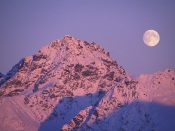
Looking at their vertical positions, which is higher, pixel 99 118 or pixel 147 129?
pixel 99 118

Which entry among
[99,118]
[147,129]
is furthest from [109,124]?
[147,129]

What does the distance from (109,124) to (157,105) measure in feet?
80.0

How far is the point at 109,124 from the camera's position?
195125 millimetres

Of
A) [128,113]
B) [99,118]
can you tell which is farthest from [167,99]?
[99,118]

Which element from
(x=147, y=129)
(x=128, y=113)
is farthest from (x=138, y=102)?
(x=147, y=129)

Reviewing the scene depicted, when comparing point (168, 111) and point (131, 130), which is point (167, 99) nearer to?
point (168, 111)

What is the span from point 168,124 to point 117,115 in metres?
29.9

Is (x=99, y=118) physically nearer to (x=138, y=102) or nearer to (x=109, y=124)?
(x=109, y=124)

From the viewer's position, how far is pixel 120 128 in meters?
190

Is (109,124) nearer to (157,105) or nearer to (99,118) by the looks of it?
(99,118)

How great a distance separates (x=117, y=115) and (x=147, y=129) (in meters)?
21.2

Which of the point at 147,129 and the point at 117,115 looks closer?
the point at 147,129

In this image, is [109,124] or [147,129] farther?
[109,124]

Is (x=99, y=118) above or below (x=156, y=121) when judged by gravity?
above
